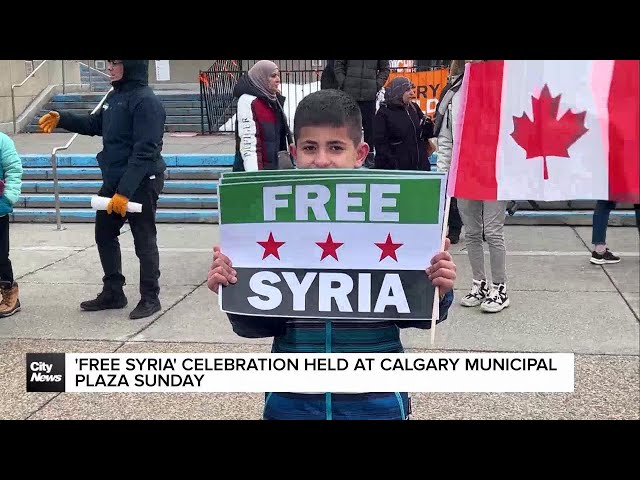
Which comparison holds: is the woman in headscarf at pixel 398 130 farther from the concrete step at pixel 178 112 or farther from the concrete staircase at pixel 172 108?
the concrete step at pixel 178 112

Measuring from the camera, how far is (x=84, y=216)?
729 centimetres

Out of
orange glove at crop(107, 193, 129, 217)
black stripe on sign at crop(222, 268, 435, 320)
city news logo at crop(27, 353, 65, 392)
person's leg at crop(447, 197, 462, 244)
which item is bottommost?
person's leg at crop(447, 197, 462, 244)

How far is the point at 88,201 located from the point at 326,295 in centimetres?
593

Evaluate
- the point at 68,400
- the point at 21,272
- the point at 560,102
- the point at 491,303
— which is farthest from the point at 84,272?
the point at 560,102

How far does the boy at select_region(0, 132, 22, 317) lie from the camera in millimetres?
4512

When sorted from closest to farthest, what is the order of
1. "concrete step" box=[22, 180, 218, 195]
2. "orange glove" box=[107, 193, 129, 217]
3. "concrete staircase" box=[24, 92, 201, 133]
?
"orange glove" box=[107, 193, 129, 217] < "concrete step" box=[22, 180, 218, 195] < "concrete staircase" box=[24, 92, 201, 133]

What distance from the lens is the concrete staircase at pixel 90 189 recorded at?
735cm

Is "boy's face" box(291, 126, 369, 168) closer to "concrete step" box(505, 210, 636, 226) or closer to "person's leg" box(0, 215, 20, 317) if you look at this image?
"person's leg" box(0, 215, 20, 317)

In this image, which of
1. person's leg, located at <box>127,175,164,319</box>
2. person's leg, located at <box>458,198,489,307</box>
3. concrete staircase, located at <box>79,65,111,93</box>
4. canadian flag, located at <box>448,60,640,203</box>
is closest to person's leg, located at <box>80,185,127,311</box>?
person's leg, located at <box>127,175,164,319</box>

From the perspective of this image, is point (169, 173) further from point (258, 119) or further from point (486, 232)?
point (486, 232)

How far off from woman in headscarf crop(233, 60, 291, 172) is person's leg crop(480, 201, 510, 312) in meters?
1.39

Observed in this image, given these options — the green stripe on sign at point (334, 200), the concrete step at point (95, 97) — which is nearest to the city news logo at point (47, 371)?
the green stripe on sign at point (334, 200)

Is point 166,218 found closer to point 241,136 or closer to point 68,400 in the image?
point 241,136

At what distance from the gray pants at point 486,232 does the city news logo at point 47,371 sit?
2627 millimetres
